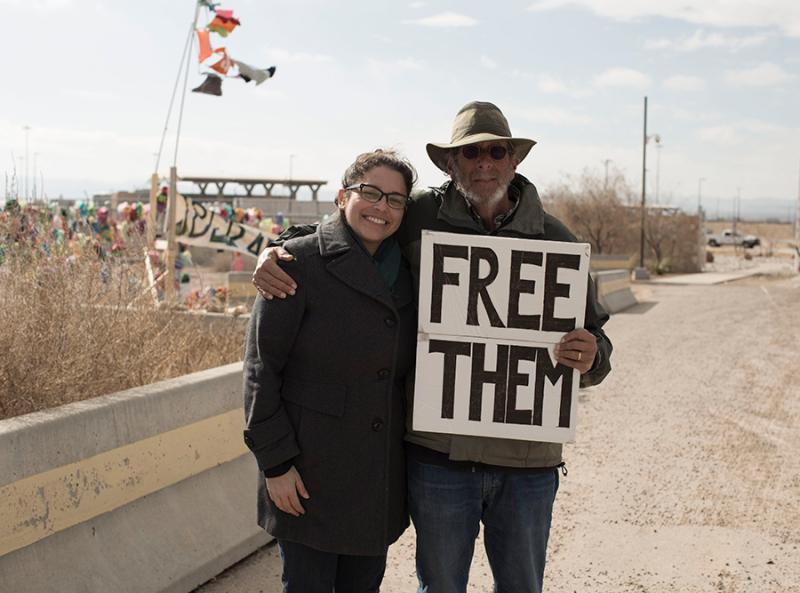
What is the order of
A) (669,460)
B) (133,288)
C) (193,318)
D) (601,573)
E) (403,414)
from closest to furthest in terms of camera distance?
(403,414) < (601,573) < (133,288) < (669,460) < (193,318)

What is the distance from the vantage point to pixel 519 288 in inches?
128

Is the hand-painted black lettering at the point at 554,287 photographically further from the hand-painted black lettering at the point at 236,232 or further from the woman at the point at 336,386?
the hand-painted black lettering at the point at 236,232

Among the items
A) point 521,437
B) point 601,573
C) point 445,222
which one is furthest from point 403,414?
point 601,573

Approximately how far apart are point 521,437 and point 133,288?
4.11 m

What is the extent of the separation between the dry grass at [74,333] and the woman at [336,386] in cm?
200

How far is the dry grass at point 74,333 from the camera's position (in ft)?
15.2

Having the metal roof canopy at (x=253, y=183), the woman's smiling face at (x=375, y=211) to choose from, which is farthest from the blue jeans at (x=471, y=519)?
the metal roof canopy at (x=253, y=183)

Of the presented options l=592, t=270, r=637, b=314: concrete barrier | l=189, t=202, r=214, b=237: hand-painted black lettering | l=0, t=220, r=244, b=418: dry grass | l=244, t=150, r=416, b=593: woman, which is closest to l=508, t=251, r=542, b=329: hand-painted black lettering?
l=244, t=150, r=416, b=593: woman

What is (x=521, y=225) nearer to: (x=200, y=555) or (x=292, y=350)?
(x=292, y=350)

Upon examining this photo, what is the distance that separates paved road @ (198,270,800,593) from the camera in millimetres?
4906

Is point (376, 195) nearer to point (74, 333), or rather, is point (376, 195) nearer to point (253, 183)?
point (74, 333)

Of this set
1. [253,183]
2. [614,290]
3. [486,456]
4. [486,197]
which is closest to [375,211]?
[486,197]

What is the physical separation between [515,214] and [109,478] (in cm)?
229

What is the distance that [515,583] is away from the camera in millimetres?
3334
